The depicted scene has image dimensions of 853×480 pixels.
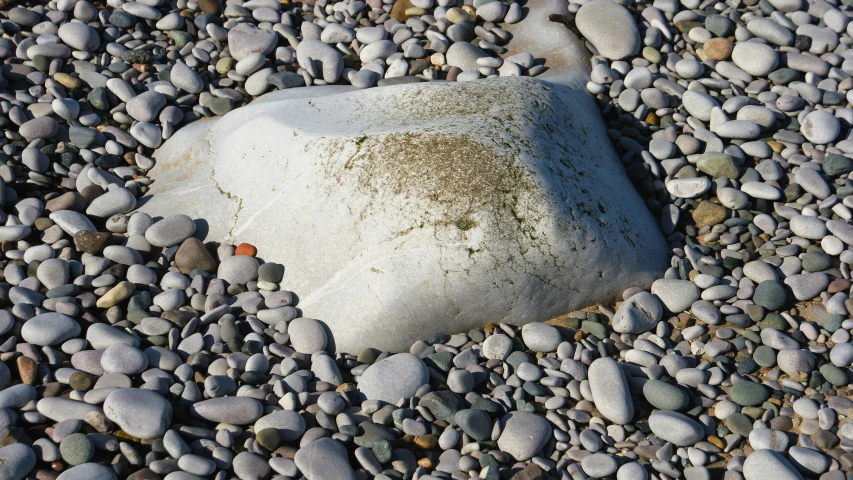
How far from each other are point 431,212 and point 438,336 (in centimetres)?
49

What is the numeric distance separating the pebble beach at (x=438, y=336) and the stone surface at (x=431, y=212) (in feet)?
0.34

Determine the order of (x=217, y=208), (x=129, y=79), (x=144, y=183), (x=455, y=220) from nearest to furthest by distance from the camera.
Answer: (x=455, y=220), (x=217, y=208), (x=144, y=183), (x=129, y=79)

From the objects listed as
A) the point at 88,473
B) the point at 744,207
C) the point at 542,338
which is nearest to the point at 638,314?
the point at 542,338

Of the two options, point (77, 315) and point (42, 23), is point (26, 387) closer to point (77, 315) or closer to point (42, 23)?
point (77, 315)

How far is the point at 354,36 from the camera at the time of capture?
4461 mm

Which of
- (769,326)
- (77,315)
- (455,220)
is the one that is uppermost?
(455,220)

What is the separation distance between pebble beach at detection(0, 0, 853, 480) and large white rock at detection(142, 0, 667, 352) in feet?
0.33

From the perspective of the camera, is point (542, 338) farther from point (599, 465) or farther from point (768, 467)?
point (768, 467)

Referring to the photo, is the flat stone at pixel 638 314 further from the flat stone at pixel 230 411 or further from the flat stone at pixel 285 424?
the flat stone at pixel 230 411

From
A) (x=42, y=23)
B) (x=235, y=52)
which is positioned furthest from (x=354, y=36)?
(x=42, y=23)

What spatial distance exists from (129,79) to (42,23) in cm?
67

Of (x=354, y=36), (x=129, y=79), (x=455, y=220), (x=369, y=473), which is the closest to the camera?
(x=369, y=473)

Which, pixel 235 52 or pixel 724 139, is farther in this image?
pixel 235 52

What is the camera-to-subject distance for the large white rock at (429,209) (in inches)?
120
